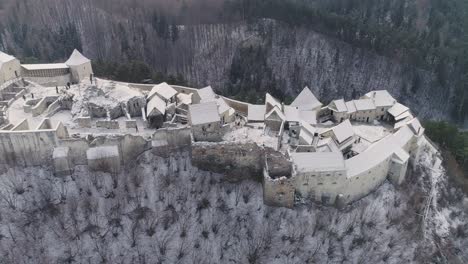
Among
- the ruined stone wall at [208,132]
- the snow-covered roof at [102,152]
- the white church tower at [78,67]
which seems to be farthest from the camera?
the white church tower at [78,67]

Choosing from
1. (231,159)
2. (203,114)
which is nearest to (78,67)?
(203,114)

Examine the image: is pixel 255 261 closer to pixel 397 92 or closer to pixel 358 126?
pixel 358 126

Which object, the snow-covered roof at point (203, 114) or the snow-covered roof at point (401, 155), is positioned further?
the snow-covered roof at point (401, 155)

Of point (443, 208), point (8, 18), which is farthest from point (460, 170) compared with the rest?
point (8, 18)

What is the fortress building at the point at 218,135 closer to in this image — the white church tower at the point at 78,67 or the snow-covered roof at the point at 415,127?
the snow-covered roof at the point at 415,127

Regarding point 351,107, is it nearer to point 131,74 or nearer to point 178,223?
point 178,223

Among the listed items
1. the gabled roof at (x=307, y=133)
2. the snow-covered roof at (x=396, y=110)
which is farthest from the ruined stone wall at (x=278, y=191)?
the snow-covered roof at (x=396, y=110)
